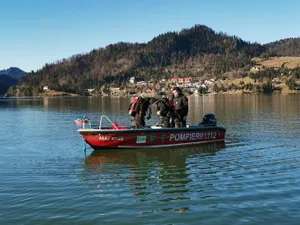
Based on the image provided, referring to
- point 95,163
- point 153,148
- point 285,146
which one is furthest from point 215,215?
point 285,146

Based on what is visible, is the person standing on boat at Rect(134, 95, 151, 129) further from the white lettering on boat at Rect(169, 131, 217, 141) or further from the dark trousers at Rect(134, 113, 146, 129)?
the white lettering on boat at Rect(169, 131, 217, 141)

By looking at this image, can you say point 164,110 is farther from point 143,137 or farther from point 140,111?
point 143,137

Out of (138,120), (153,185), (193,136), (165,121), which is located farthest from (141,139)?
(153,185)

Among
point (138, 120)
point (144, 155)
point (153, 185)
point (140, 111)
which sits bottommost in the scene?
point (153, 185)

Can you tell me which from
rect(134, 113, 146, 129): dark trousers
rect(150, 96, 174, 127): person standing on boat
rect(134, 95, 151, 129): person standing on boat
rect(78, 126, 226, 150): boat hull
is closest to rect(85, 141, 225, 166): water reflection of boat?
rect(78, 126, 226, 150): boat hull

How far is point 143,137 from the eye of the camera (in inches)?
829

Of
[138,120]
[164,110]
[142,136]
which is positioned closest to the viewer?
[142,136]

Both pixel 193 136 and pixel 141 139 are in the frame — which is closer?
pixel 141 139

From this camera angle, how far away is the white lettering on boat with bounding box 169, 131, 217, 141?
72.2 ft

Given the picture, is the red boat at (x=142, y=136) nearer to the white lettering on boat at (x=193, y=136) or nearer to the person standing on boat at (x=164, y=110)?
the white lettering on boat at (x=193, y=136)

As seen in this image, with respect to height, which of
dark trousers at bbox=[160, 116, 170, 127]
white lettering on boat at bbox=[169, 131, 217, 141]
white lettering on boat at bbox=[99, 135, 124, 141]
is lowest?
white lettering on boat at bbox=[169, 131, 217, 141]

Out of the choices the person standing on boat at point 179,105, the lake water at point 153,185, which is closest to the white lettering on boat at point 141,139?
the lake water at point 153,185

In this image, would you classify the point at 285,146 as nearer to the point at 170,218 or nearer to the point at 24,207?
the point at 170,218

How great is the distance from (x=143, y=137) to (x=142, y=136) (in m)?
0.10
